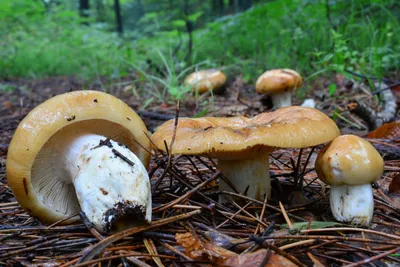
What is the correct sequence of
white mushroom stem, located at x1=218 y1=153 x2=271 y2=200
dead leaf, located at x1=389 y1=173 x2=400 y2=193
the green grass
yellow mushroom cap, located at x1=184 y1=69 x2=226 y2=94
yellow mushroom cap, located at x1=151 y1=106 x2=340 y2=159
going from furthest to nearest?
yellow mushroom cap, located at x1=184 y1=69 x2=226 y2=94 → the green grass → dead leaf, located at x1=389 y1=173 x2=400 y2=193 → white mushroom stem, located at x1=218 y1=153 x2=271 y2=200 → yellow mushroom cap, located at x1=151 y1=106 x2=340 y2=159

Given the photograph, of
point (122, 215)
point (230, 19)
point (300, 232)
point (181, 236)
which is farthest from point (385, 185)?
point (230, 19)

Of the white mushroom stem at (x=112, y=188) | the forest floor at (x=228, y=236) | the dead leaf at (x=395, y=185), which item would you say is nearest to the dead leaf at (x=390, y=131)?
the forest floor at (x=228, y=236)

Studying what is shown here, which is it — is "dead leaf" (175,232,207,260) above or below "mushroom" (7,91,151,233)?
below

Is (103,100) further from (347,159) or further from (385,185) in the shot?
(385,185)

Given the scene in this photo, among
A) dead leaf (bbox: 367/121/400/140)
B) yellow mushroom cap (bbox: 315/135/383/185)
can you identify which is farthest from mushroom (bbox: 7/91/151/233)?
dead leaf (bbox: 367/121/400/140)

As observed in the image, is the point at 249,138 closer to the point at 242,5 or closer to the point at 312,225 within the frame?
the point at 312,225

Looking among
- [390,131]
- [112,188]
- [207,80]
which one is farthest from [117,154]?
[207,80]

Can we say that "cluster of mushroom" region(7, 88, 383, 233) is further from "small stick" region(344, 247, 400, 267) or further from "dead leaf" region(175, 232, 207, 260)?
"small stick" region(344, 247, 400, 267)
